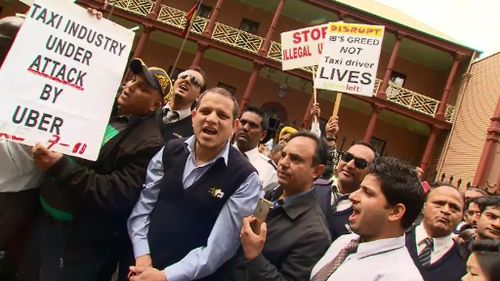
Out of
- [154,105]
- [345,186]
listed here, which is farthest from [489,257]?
[154,105]

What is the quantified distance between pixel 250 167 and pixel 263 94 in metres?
18.1

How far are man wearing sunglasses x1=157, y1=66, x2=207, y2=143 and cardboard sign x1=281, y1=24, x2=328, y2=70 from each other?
2.87 meters

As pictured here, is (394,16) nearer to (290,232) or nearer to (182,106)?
(182,106)

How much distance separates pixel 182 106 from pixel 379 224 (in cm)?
233

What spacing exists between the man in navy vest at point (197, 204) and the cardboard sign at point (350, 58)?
3.42 m

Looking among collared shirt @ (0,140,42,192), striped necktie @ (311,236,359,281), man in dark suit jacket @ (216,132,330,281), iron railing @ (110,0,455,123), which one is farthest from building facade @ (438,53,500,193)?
collared shirt @ (0,140,42,192)

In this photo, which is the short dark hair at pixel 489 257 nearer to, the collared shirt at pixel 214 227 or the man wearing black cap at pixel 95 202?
the collared shirt at pixel 214 227

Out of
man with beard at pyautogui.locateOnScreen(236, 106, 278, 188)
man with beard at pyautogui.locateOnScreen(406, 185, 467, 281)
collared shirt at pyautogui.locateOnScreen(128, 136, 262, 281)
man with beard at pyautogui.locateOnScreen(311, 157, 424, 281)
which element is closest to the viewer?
man with beard at pyautogui.locateOnScreen(311, 157, 424, 281)

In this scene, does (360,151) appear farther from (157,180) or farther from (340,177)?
(157,180)

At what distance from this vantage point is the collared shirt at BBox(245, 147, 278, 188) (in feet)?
13.5

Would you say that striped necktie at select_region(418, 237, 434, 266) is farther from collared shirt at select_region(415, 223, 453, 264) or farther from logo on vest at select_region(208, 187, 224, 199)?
logo on vest at select_region(208, 187, 224, 199)

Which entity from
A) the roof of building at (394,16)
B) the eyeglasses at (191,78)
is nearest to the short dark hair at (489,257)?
the eyeglasses at (191,78)

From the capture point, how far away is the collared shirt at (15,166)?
2.39 meters

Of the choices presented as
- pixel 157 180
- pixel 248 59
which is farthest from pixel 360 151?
pixel 248 59
